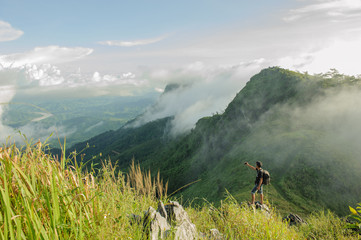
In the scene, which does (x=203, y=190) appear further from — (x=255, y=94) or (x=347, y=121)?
(x=255, y=94)

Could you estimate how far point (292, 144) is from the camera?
5634cm

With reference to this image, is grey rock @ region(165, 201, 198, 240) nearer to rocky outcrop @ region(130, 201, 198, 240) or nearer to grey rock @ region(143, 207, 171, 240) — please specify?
rocky outcrop @ region(130, 201, 198, 240)

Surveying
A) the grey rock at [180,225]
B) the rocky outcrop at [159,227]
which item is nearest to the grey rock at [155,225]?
the rocky outcrop at [159,227]

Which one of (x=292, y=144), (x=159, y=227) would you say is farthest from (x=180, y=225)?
(x=292, y=144)

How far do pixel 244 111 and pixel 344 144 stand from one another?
6488 centimetres

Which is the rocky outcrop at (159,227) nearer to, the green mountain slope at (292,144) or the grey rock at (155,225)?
the grey rock at (155,225)

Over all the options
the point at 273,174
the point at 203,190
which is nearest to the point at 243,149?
the point at 203,190

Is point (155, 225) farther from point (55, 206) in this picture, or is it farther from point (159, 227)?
point (55, 206)

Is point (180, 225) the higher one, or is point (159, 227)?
point (159, 227)

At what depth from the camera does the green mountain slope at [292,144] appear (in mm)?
42750

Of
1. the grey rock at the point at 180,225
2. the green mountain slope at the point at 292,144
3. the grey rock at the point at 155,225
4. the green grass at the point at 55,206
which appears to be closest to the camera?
the green grass at the point at 55,206

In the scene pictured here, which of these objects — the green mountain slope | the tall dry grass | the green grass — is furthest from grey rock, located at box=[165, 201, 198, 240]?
the green mountain slope

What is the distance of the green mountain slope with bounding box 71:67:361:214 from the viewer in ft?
140

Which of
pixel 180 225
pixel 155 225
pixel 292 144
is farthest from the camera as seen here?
pixel 292 144
